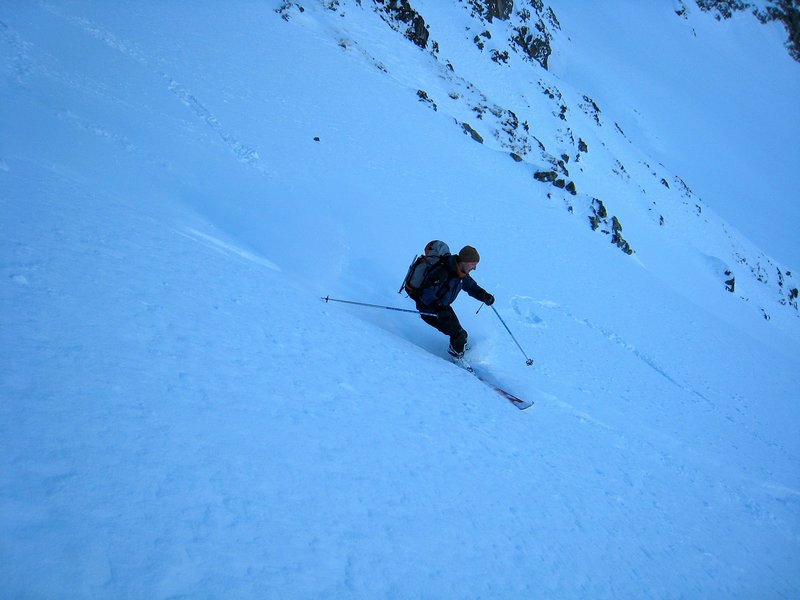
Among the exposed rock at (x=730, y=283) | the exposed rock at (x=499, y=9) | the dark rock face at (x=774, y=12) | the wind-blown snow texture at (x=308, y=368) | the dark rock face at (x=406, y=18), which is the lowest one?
the wind-blown snow texture at (x=308, y=368)

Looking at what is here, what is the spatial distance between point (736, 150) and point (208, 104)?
60103mm

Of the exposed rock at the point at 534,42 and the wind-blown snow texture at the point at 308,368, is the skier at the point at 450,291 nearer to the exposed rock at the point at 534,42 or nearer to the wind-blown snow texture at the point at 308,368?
the wind-blown snow texture at the point at 308,368

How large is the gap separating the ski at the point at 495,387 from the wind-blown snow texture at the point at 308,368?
22 centimetres

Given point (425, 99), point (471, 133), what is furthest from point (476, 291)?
point (425, 99)

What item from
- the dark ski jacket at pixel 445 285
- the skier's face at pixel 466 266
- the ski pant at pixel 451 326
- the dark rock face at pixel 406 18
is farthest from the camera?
the dark rock face at pixel 406 18

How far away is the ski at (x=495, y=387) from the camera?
476cm

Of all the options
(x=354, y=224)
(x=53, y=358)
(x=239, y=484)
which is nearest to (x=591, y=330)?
(x=354, y=224)

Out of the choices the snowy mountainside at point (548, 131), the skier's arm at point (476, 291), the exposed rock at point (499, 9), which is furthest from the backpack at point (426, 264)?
the exposed rock at point (499, 9)

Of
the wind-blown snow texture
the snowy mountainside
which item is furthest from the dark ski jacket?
the snowy mountainside

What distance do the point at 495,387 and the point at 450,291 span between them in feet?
4.20

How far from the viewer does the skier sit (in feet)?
16.6

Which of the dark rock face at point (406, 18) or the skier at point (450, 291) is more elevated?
the dark rock face at point (406, 18)

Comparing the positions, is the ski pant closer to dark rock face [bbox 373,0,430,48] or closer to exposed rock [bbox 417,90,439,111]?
exposed rock [bbox 417,90,439,111]

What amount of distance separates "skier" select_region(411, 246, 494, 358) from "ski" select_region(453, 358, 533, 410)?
0.11m
